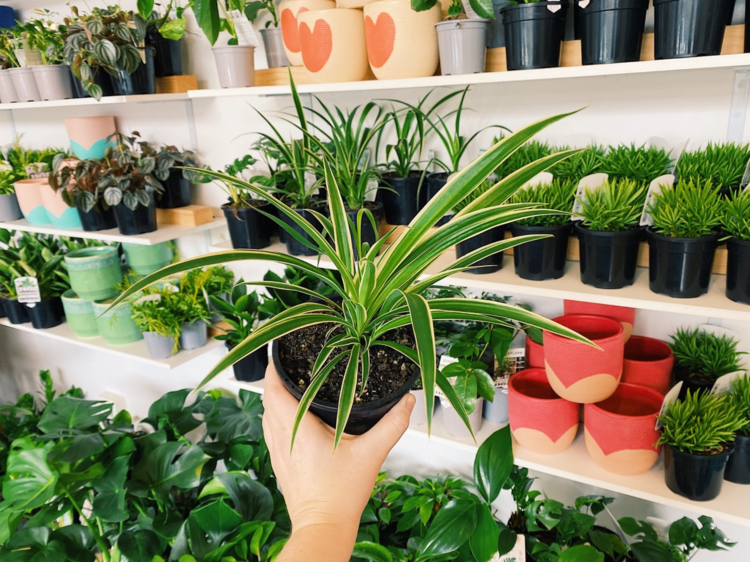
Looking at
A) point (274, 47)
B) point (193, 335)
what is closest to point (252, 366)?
point (193, 335)

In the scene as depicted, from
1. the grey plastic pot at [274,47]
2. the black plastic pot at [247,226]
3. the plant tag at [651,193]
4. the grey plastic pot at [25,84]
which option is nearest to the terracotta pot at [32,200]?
the grey plastic pot at [25,84]

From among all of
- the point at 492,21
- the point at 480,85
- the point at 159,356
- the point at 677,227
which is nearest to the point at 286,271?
the point at 159,356

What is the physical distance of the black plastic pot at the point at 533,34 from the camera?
989mm

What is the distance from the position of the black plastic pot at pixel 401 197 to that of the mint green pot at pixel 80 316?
120 cm

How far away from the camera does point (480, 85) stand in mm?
1346

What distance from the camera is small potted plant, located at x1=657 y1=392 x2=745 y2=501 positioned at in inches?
40.9

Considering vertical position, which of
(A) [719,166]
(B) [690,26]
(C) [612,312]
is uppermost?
(B) [690,26]

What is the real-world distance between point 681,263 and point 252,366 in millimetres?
1139

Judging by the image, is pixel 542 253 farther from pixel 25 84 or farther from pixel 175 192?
pixel 25 84

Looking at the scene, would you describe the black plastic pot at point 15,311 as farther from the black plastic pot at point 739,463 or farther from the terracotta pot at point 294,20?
the black plastic pot at point 739,463

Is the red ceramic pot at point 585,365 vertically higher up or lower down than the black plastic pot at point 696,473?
higher up

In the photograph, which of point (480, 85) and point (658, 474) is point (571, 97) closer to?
point (480, 85)

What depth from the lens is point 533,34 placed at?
1007 millimetres

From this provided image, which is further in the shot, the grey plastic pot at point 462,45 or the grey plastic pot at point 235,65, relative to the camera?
the grey plastic pot at point 235,65
